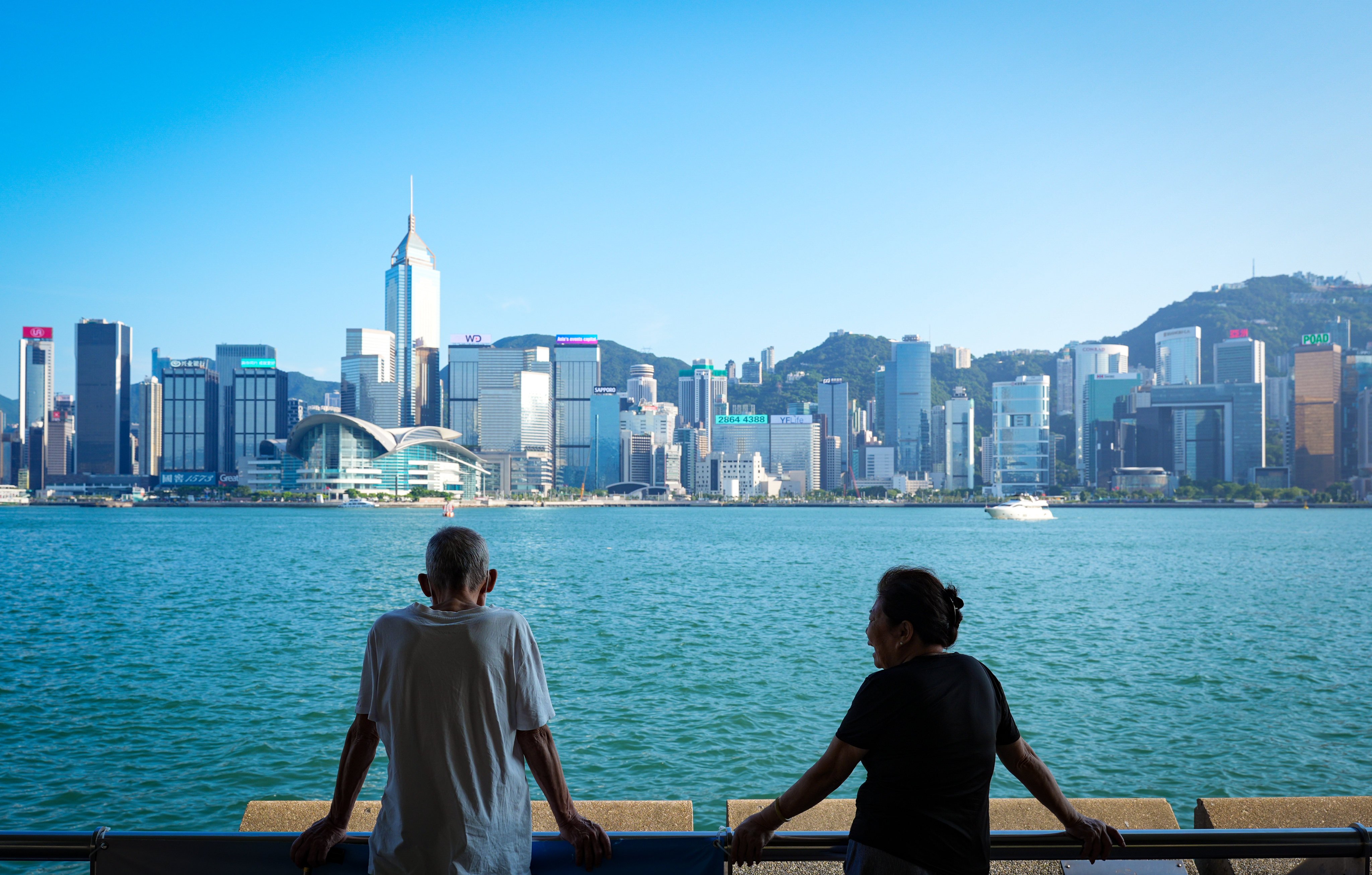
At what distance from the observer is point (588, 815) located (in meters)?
3.82

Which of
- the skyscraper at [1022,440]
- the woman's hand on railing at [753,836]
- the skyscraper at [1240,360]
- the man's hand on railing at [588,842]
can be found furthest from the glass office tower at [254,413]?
the woman's hand on railing at [753,836]

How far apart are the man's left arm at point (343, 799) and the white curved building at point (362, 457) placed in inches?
5714

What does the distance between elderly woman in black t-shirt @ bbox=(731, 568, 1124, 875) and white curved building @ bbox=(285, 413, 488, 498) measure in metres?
146

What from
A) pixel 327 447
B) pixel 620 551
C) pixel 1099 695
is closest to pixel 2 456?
pixel 327 447

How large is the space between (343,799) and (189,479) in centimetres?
19172

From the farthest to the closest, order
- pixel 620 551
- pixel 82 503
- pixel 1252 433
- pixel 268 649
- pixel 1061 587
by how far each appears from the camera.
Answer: pixel 1252 433
pixel 82 503
pixel 620 551
pixel 1061 587
pixel 268 649

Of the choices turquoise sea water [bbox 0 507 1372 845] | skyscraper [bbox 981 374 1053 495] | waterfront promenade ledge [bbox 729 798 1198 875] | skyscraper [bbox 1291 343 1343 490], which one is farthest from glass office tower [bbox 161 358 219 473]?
waterfront promenade ledge [bbox 729 798 1198 875]

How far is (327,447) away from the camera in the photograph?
463 ft

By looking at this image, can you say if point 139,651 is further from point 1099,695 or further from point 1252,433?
point 1252,433

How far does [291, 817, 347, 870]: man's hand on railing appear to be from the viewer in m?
2.53

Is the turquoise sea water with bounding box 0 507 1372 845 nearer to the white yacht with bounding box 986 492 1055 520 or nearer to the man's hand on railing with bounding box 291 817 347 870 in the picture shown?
the man's hand on railing with bounding box 291 817 347 870

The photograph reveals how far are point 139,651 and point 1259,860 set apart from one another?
66.7ft

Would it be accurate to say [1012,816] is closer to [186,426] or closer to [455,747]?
[455,747]

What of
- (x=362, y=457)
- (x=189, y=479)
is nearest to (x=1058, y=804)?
(x=362, y=457)
